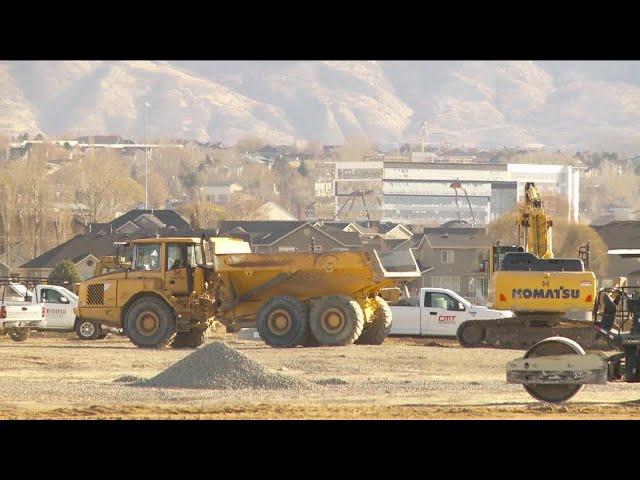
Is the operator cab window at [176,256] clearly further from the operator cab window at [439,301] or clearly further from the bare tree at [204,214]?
the bare tree at [204,214]

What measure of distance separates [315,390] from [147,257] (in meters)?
11.5

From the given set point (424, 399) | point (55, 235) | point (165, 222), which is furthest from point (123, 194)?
point (424, 399)

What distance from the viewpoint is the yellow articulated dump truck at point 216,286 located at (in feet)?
121

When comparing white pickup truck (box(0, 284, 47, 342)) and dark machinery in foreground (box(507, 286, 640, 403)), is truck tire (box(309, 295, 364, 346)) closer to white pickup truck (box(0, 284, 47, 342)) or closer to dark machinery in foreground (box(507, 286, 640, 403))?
white pickup truck (box(0, 284, 47, 342))

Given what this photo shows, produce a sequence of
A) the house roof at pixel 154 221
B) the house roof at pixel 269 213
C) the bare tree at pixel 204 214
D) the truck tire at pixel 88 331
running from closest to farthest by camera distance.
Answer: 1. the truck tire at pixel 88 331
2. the house roof at pixel 154 221
3. the bare tree at pixel 204 214
4. the house roof at pixel 269 213

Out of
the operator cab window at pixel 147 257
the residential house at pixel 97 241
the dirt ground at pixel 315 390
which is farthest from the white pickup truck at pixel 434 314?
the residential house at pixel 97 241

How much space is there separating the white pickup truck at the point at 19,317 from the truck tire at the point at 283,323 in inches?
290

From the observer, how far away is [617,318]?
24.0 meters

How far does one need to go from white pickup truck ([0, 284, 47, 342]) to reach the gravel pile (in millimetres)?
12532

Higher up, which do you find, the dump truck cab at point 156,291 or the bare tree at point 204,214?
the bare tree at point 204,214

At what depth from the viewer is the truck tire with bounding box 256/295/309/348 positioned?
35.7 m

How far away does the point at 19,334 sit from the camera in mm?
40906
